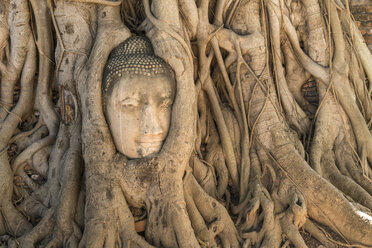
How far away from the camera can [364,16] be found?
481 cm

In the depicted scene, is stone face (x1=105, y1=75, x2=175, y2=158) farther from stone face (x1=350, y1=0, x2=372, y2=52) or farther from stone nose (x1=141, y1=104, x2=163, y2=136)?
stone face (x1=350, y1=0, x2=372, y2=52)

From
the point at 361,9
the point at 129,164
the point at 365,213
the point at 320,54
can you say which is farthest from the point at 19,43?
the point at 361,9

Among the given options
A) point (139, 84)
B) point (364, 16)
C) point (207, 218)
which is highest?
point (364, 16)

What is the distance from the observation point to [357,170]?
327cm

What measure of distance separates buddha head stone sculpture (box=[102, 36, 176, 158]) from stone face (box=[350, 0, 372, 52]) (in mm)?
3453

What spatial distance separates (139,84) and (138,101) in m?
0.12

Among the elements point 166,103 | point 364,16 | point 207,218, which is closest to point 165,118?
point 166,103

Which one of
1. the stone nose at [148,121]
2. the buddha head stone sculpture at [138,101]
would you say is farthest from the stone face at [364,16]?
the stone nose at [148,121]

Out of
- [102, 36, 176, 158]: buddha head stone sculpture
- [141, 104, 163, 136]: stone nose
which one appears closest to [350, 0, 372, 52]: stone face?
[102, 36, 176, 158]: buddha head stone sculpture

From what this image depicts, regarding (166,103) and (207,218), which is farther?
(207,218)

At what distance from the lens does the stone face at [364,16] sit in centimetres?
479

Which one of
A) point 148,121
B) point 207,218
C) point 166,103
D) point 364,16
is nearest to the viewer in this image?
point 148,121

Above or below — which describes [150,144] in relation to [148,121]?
below

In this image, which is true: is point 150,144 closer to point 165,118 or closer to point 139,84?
point 165,118
